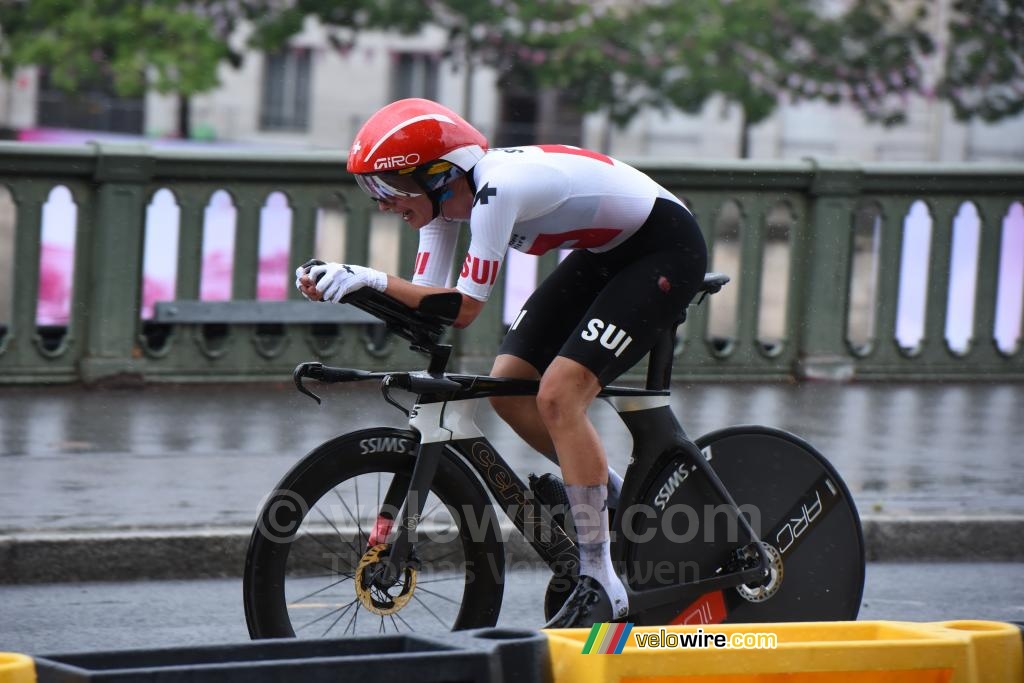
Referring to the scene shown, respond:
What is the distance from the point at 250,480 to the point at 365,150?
3.55m

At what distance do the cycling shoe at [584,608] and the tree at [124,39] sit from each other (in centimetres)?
2608

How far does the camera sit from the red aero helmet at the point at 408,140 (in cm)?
457

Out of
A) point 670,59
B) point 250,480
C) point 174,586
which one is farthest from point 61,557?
point 670,59

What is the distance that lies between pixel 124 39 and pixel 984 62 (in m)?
14.9

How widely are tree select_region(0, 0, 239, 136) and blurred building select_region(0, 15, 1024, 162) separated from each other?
55.5 feet

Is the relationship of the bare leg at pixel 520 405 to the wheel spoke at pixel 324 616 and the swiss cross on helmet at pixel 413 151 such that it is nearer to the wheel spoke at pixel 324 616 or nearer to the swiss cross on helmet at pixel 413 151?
the swiss cross on helmet at pixel 413 151

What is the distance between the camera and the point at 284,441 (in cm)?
895

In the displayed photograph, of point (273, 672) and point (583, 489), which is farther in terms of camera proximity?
point (583, 489)

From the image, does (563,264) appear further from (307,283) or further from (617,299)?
(307,283)

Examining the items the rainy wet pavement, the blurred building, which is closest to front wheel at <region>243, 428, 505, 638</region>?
the rainy wet pavement

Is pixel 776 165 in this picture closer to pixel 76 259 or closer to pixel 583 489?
pixel 76 259

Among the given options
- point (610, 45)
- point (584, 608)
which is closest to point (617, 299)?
point (584, 608)

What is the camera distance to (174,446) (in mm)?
8680

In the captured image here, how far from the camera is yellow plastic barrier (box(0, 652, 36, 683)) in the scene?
344 cm
